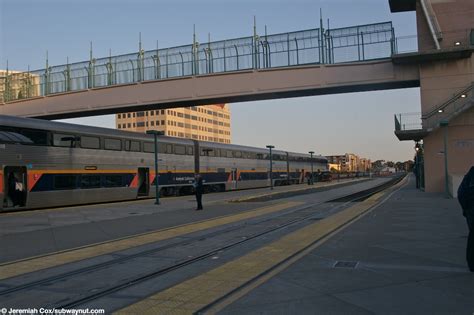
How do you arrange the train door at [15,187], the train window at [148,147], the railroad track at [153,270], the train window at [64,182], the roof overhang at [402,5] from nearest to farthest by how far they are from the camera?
the railroad track at [153,270] < the train door at [15,187] < the train window at [64,182] < the train window at [148,147] < the roof overhang at [402,5]

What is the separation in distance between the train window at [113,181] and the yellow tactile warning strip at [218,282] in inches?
649

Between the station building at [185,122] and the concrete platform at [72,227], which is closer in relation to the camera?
the concrete platform at [72,227]

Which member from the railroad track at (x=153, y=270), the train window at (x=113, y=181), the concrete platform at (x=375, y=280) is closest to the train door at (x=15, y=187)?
the train window at (x=113, y=181)

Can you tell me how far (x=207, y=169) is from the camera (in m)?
37.0

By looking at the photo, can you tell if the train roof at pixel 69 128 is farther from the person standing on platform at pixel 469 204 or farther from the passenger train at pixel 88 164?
the person standing on platform at pixel 469 204

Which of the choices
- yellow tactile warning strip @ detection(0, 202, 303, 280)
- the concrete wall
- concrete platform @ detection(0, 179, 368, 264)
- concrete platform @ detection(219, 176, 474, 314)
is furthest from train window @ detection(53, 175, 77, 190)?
the concrete wall

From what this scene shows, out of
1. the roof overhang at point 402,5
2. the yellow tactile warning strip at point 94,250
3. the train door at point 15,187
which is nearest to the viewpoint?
the yellow tactile warning strip at point 94,250

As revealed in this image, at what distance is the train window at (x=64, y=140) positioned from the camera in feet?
72.8

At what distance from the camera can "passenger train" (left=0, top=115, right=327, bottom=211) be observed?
66.2 feet

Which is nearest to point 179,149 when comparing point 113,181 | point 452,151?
point 113,181

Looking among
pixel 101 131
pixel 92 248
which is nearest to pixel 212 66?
pixel 101 131

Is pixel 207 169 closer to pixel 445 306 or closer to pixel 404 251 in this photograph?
pixel 404 251

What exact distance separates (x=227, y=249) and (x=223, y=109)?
531 feet

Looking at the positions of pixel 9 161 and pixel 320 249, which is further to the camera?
pixel 9 161
